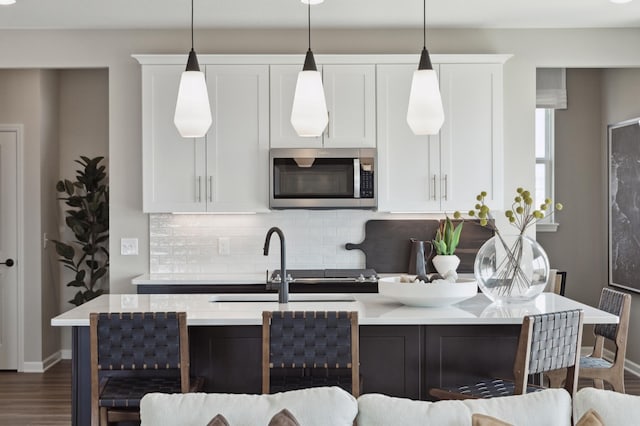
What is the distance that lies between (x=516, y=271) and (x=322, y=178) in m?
2.10

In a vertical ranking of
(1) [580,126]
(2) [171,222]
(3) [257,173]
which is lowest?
(2) [171,222]

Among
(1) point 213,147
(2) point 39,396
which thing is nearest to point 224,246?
(1) point 213,147

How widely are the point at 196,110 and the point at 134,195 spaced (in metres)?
2.37

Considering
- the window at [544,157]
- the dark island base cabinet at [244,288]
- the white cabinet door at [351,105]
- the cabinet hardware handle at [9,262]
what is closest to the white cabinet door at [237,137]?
the white cabinet door at [351,105]

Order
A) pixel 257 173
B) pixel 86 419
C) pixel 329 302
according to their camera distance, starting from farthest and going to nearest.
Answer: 1. pixel 257 173
2. pixel 329 302
3. pixel 86 419

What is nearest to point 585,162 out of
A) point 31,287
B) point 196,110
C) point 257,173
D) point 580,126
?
point 580,126

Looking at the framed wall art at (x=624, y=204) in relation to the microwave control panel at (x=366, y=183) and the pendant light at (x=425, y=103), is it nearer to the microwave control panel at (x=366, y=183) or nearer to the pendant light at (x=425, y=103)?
the microwave control panel at (x=366, y=183)

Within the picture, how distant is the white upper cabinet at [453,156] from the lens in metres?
5.41

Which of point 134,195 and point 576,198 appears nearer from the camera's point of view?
point 134,195

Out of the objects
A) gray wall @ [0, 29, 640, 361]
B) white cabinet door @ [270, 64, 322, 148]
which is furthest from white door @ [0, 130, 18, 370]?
white cabinet door @ [270, 64, 322, 148]

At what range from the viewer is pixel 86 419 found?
132 inches

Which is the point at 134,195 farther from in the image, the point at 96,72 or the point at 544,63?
the point at 544,63

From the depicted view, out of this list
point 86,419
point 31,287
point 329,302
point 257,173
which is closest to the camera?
point 86,419

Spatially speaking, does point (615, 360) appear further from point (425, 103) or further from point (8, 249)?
point (8, 249)
